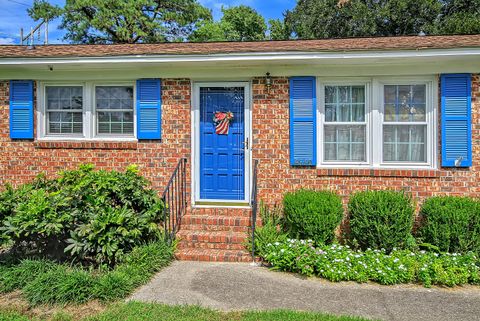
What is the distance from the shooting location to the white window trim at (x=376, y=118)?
6.34 meters

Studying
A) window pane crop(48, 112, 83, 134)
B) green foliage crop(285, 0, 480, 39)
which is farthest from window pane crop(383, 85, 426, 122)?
green foliage crop(285, 0, 480, 39)

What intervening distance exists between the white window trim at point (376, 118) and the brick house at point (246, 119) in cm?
2

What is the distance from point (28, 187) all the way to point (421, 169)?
19.9 ft

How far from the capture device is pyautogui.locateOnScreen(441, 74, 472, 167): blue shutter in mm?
6141

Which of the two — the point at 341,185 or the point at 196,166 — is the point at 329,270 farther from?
the point at 196,166

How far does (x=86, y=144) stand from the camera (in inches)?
274

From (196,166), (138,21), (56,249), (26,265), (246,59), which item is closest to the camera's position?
(26,265)

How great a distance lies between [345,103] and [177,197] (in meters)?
3.28

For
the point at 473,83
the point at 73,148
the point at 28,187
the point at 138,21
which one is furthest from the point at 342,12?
the point at 28,187

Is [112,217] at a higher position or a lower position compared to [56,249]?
higher

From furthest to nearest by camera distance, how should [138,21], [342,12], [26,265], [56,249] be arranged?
[138,21] < [342,12] < [56,249] < [26,265]

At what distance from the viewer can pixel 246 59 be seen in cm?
613

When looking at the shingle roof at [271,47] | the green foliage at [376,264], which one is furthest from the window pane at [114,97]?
the green foliage at [376,264]

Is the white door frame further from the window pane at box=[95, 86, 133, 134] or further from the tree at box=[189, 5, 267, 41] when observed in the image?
the tree at box=[189, 5, 267, 41]
